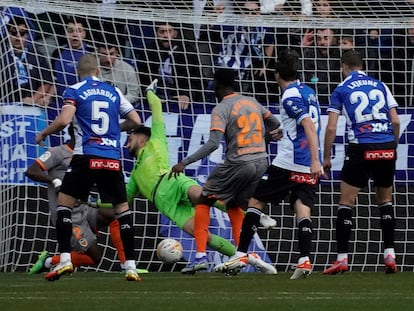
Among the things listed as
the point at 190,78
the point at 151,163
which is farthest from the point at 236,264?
the point at 190,78

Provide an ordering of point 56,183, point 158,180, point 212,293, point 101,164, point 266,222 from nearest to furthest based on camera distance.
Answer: point 212,293 → point 101,164 → point 266,222 → point 56,183 → point 158,180

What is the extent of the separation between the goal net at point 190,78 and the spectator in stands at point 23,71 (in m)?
0.01

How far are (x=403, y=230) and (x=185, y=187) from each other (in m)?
2.85

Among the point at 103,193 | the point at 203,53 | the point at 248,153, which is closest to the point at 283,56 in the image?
the point at 248,153

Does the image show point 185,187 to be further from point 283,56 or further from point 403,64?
point 403,64

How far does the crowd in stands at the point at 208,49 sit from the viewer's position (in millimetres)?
13984

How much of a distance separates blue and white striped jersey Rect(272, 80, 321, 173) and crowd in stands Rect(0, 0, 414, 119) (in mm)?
3018

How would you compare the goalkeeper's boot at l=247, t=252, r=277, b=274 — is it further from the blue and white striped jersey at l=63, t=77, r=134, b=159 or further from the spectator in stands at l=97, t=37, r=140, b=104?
the spectator in stands at l=97, t=37, r=140, b=104

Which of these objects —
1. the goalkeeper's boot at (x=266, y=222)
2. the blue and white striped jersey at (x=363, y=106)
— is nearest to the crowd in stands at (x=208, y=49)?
the goalkeeper's boot at (x=266, y=222)

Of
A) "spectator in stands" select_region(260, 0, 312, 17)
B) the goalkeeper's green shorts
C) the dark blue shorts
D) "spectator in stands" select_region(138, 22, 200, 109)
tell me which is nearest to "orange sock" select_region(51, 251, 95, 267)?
the goalkeeper's green shorts

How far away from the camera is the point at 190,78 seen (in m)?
14.3

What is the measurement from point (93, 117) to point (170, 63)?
3.95 metres

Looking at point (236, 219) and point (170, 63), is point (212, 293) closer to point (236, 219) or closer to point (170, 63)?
point (236, 219)

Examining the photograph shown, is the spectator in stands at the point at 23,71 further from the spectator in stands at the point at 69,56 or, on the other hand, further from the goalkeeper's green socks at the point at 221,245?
the goalkeeper's green socks at the point at 221,245
